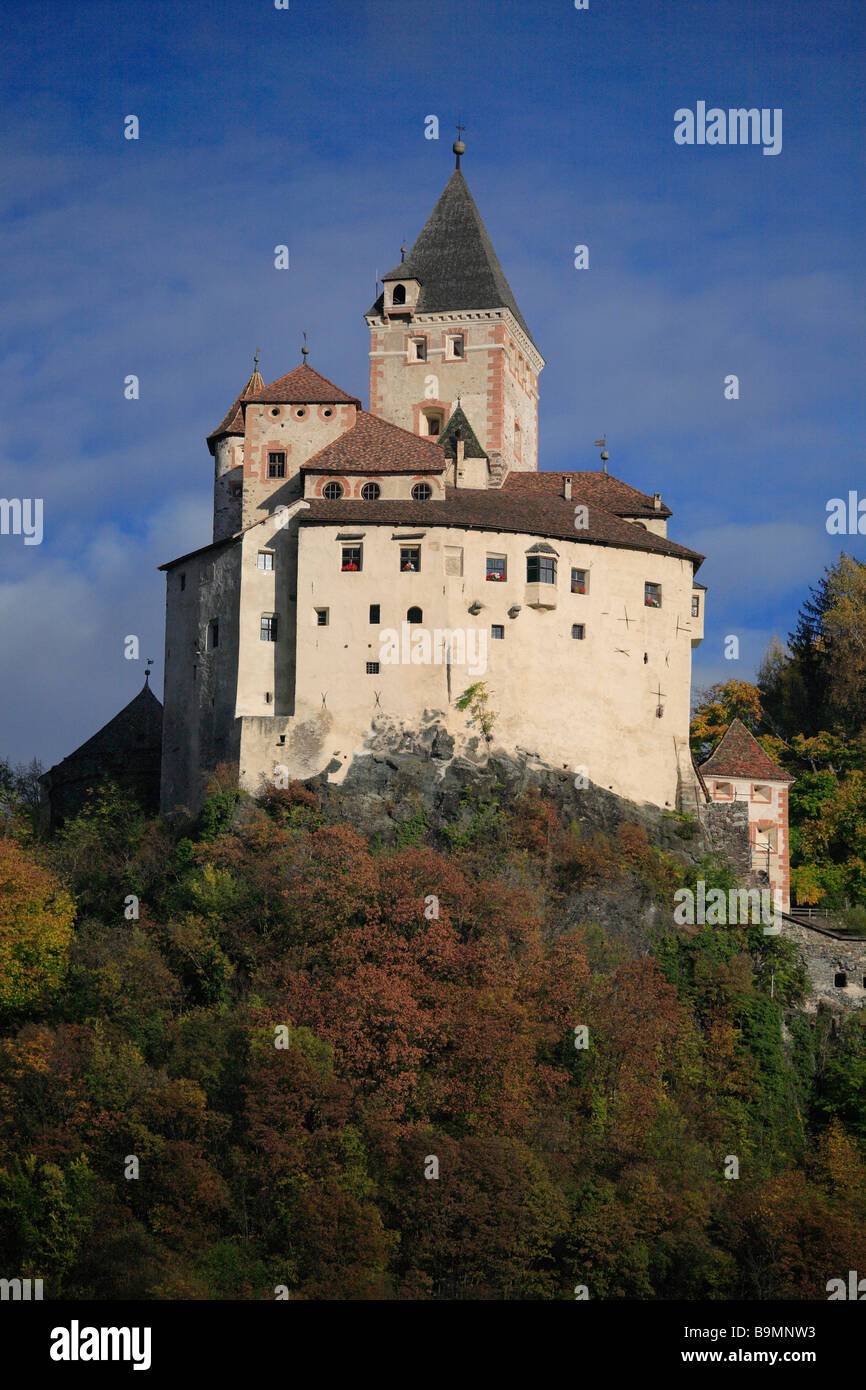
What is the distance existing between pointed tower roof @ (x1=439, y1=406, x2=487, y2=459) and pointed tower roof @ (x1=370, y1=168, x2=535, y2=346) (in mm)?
5434

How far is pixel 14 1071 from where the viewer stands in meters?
59.9

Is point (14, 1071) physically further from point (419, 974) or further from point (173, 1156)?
point (419, 974)

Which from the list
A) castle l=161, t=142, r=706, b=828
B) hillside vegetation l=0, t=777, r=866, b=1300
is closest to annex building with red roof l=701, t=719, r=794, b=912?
castle l=161, t=142, r=706, b=828

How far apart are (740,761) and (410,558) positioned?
14.6 metres

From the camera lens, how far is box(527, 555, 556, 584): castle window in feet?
235

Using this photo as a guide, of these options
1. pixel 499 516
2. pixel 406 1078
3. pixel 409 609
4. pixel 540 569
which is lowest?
pixel 406 1078

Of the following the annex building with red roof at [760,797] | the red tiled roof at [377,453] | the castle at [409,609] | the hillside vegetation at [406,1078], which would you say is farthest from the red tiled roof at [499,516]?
the hillside vegetation at [406,1078]

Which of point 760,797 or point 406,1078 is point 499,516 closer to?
point 760,797

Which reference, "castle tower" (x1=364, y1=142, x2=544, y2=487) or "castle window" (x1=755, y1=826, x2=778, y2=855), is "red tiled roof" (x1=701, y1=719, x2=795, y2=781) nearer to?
"castle window" (x1=755, y1=826, x2=778, y2=855)

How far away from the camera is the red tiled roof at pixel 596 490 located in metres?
77.6

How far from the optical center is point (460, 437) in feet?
255

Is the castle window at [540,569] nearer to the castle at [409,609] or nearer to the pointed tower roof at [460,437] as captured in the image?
the castle at [409,609]

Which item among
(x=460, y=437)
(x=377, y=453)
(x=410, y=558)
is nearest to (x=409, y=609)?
(x=410, y=558)

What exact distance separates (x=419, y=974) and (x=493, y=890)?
15.1 feet
